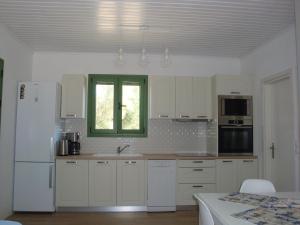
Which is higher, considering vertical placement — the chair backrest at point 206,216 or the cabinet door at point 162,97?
the cabinet door at point 162,97

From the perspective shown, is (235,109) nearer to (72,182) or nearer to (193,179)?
(193,179)

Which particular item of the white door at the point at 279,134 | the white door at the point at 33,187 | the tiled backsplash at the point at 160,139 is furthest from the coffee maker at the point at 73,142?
the white door at the point at 279,134

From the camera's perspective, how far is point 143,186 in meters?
4.11

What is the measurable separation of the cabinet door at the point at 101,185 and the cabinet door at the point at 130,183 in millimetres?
93

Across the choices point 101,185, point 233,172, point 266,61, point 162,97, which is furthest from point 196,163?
point 266,61

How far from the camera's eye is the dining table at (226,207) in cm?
150

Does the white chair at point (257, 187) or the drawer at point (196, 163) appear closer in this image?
the white chair at point (257, 187)

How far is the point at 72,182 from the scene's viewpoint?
407cm

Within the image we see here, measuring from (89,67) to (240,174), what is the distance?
3093 mm

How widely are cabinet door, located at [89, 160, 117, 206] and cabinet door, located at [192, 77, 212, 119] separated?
5.52 feet

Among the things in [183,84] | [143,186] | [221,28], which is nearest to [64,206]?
[143,186]

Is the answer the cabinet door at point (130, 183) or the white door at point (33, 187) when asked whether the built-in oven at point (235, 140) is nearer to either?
the cabinet door at point (130, 183)

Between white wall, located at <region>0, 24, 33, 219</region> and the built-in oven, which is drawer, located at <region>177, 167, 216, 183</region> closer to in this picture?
the built-in oven

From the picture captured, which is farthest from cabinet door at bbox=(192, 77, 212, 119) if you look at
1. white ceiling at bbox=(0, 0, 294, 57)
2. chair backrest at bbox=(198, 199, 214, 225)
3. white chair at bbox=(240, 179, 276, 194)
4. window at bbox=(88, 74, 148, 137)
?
chair backrest at bbox=(198, 199, 214, 225)
